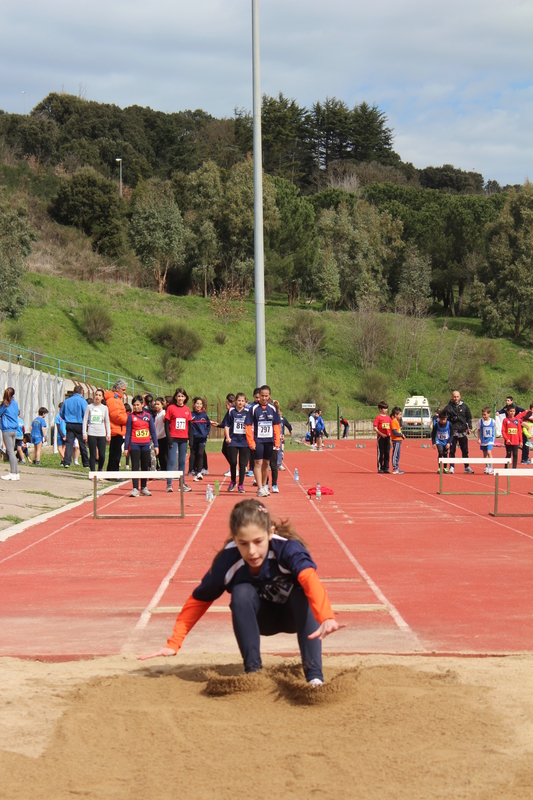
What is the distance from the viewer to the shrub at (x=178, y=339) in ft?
185

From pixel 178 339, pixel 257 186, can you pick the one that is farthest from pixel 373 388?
pixel 257 186

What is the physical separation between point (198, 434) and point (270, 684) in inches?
582

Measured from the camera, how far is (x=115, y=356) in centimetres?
5303

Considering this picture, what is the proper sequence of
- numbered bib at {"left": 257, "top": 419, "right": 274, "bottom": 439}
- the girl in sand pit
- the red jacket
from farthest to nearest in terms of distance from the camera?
the red jacket
numbered bib at {"left": 257, "top": 419, "right": 274, "bottom": 439}
the girl in sand pit

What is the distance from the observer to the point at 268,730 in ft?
13.9

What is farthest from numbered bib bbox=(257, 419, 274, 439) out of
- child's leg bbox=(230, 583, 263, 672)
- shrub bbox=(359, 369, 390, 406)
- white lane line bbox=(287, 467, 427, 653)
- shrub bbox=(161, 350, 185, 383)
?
shrub bbox=(359, 369, 390, 406)

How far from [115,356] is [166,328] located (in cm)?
501

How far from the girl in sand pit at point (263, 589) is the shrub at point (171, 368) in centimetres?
4887

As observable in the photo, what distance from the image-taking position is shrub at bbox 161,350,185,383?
176 feet

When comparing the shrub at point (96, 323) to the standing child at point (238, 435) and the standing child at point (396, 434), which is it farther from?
the standing child at point (238, 435)

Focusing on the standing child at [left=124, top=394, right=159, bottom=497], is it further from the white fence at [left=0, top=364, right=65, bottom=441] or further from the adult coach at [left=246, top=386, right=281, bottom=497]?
the white fence at [left=0, top=364, right=65, bottom=441]

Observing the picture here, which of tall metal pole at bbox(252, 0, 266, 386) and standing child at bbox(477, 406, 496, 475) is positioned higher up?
tall metal pole at bbox(252, 0, 266, 386)

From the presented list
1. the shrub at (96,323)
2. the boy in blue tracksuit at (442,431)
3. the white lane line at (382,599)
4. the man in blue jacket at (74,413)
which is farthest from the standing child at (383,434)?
the shrub at (96,323)

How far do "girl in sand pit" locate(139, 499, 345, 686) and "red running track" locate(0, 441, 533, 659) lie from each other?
3.40 ft
